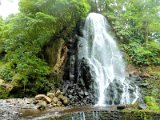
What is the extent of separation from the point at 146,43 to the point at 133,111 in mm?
11496

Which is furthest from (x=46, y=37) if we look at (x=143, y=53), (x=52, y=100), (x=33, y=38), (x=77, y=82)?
(x=143, y=53)

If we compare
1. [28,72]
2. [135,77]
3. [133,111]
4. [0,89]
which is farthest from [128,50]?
[133,111]

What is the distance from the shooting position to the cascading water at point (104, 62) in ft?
41.1

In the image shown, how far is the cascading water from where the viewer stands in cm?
1252

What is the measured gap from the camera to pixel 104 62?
1562 cm

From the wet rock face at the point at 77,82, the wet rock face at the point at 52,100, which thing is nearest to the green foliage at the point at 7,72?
the wet rock face at the point at 77,82

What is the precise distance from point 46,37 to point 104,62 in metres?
4.33

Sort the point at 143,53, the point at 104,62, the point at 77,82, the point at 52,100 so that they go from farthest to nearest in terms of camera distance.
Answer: the point at 143,53 → the point at 104,62 → the point at 77,82 → the point at 52,100

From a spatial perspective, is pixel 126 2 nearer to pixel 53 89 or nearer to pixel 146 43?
pixel 146 43

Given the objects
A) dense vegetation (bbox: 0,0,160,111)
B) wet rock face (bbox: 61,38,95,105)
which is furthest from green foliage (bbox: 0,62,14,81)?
wet rock face (bbox: 61,38,95,105)

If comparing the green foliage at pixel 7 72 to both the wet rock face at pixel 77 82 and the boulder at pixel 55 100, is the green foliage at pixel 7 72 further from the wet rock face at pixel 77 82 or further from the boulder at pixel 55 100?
the boulder at pixel 55 100

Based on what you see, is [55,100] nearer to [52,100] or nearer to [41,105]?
[52,100]

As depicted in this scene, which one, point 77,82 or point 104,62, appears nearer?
point 77,82

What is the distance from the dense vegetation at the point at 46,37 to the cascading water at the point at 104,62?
99cm
